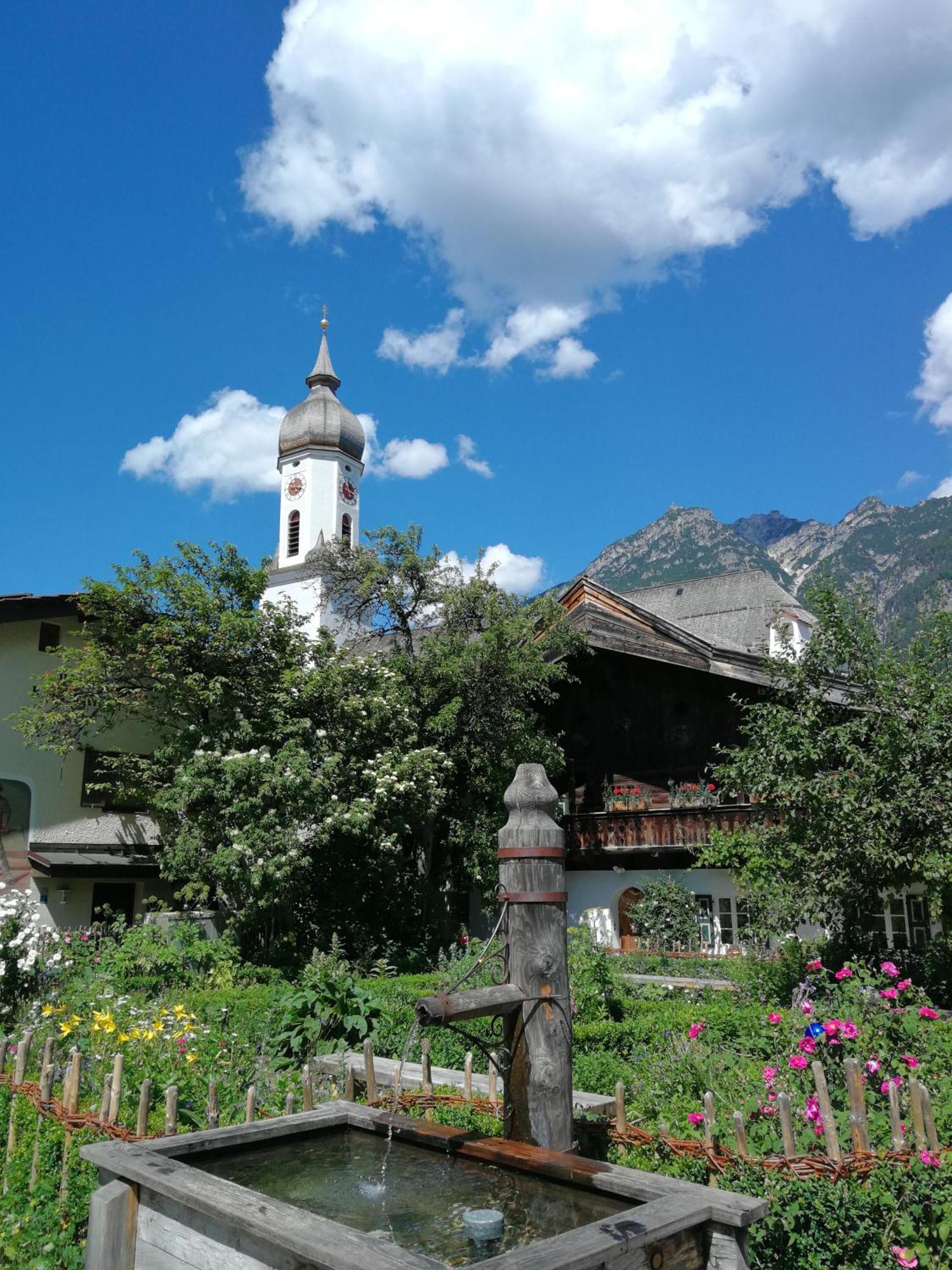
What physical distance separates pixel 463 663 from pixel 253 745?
460 cm

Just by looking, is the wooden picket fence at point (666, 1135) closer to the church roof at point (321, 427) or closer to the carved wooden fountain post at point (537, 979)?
the carved wooden fountain post at point (537, 979)

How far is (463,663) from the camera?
69.7 feet

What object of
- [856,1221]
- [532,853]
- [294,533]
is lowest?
[856,1221]

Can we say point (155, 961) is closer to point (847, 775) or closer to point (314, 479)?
point (847, 775)

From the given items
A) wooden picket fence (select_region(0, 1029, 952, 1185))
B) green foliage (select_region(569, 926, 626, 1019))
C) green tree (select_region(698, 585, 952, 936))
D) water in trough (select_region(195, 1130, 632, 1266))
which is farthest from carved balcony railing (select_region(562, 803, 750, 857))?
water in trough (select_region(195, 1130, 632, 1266))

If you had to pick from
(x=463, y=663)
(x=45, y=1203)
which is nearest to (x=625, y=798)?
(x=463, y=663)

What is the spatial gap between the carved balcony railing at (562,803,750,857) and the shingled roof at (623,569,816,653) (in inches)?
413

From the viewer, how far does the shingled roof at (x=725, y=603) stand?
33875 mm

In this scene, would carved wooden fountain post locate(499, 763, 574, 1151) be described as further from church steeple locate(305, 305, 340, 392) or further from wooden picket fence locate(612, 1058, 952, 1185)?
church steeple locate(305, 305, 340, 392)

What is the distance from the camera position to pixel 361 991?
11.0 meters

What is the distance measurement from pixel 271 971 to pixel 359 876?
5.81 meters

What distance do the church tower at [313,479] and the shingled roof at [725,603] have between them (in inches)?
774

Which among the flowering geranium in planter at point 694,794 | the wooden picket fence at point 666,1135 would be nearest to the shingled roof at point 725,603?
the flowering geranium in planter at point 694,794

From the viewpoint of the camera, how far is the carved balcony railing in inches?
841
